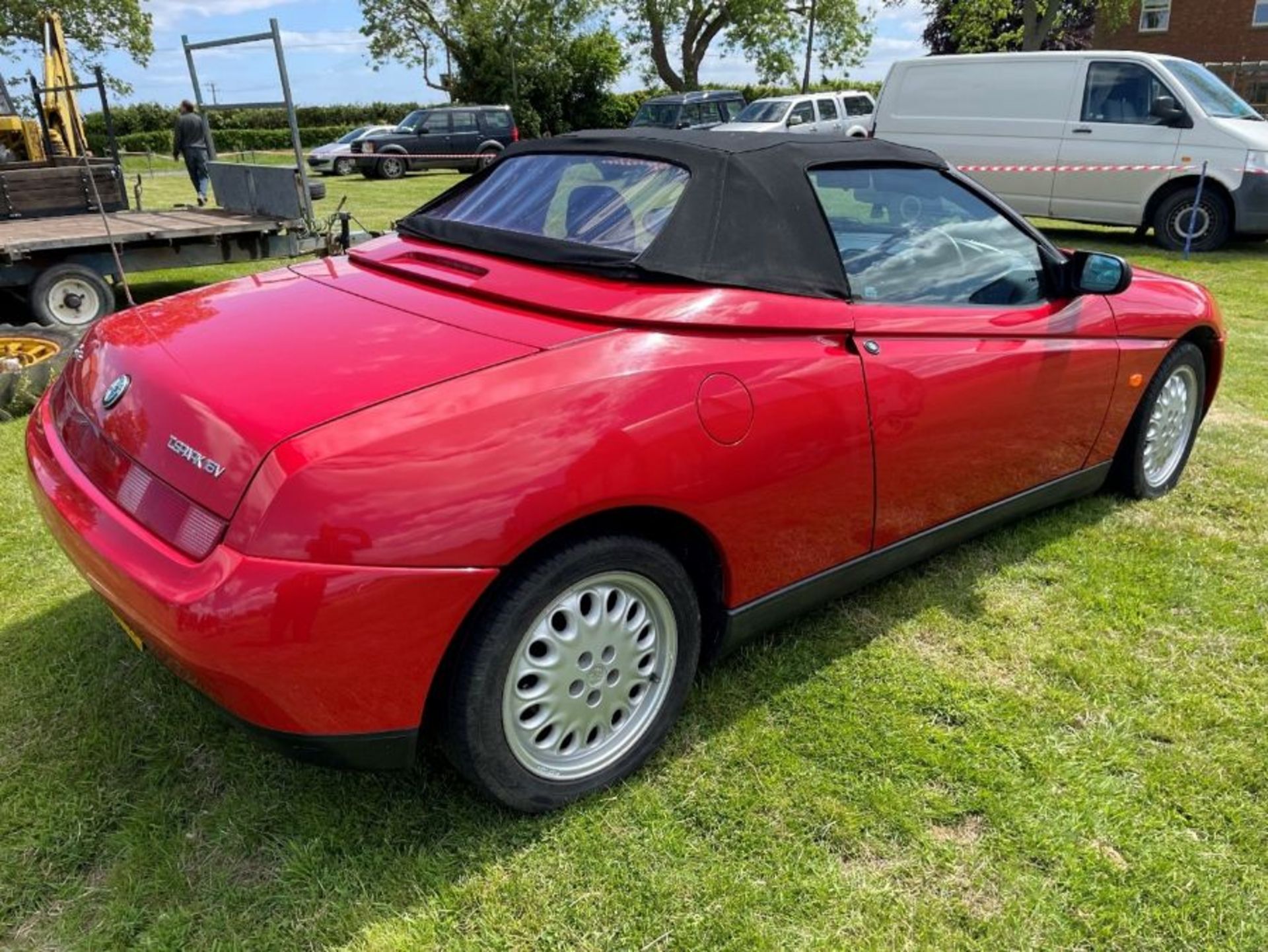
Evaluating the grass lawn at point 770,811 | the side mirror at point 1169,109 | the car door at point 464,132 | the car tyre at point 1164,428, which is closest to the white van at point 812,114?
the car door at point 464,132

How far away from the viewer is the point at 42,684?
8.81 feet

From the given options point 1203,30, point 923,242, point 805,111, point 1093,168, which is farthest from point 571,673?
point 1203,30

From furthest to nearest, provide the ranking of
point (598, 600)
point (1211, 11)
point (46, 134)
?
point (1211, 11) → point (46, 134) → point (598, 600)

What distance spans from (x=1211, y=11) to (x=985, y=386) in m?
36.2

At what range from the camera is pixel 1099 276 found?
3.10 meters

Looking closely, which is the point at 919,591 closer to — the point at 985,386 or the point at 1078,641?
the point at 1078,641

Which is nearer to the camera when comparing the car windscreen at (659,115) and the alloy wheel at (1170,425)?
the alloy wheel at (1170,425)

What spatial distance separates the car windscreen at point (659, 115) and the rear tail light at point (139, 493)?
2365 cm

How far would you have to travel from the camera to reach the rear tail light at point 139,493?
1.78 meters

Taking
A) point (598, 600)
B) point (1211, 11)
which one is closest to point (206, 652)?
point (598, 600)

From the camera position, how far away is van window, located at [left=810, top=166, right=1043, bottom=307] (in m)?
2.72

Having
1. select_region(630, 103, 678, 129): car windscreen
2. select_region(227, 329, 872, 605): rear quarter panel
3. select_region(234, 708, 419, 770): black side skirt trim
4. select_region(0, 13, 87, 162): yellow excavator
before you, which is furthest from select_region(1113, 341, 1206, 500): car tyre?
Result: select_region(630, 103, 678, 129): car windscreen

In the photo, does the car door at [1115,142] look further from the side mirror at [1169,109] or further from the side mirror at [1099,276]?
the side mirror at [1099,276]

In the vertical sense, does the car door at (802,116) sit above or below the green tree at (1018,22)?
below
